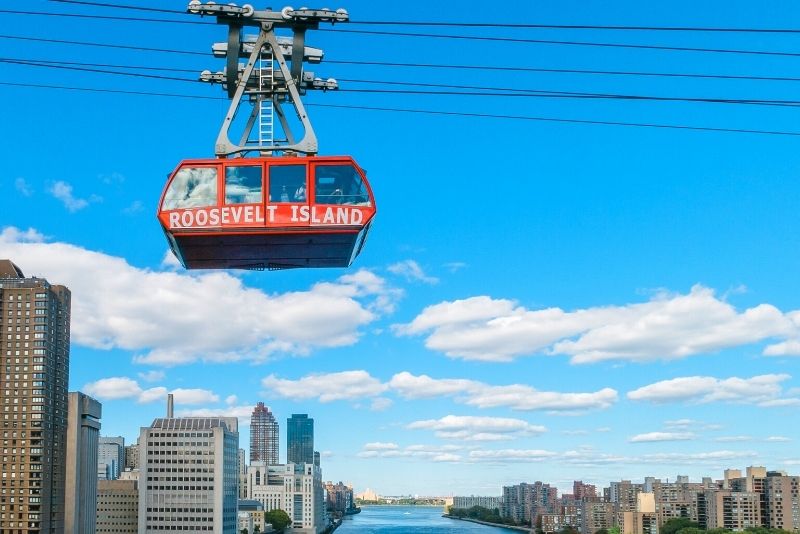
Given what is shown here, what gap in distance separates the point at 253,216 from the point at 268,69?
195 centimetres

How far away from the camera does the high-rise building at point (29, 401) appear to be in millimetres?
75812

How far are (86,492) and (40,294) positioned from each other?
62.6 ft

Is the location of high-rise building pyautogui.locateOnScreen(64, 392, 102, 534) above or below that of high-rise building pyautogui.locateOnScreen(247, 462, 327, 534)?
above

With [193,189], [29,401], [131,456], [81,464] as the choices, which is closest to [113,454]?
[131,456]

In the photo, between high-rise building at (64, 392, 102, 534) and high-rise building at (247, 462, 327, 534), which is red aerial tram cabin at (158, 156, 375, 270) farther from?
high-rise building at (247, 462, 327, 534)

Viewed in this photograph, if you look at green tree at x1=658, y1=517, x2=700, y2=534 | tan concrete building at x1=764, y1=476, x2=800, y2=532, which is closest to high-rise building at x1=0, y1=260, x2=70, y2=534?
green tree at x1=658, y1=517, x2=700, y2=534

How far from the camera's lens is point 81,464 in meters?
86.6

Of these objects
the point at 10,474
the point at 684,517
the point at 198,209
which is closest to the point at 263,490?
the point at 684,517

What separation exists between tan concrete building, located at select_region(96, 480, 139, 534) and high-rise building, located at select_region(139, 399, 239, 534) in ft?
24.2

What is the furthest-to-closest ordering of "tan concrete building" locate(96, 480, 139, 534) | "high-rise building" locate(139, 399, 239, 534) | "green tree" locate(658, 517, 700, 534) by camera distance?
"green tree" locate(658, 517, 700, 534), "tan concrete building" locate(96, 480, 139, 534), "high-rise building" locate(139, 399, 239, 534)

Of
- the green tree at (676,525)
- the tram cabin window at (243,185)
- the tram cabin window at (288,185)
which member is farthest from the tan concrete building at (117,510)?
the tram cabin window at (288,185)

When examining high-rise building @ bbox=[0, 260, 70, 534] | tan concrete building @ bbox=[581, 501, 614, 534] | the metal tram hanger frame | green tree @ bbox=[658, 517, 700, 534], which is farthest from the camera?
tan concrete building @ bbox=[581, 501, 614, 534]

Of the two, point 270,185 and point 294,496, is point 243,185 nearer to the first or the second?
point 270,185

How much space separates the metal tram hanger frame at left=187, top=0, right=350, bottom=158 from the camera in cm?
1378
